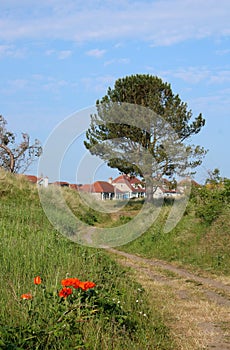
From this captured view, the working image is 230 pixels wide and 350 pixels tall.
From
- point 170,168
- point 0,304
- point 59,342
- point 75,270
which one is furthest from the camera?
point 170,168

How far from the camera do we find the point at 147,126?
2600 cm

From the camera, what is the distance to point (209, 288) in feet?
27.1

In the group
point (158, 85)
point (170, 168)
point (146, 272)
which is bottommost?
point (146, 272)

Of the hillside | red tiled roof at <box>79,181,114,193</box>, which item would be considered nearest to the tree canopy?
red tiled roof at <box>79,181,114,193</box>

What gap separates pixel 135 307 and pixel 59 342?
1958 millimetres

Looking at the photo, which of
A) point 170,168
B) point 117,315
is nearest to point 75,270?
point 117,315

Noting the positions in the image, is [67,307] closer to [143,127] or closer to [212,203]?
[212,203]

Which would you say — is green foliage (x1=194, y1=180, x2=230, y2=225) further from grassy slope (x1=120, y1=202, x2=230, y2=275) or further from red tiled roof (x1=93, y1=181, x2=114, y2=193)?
red tiled roof (x1=93, y1=181, x2=114, y2=193)

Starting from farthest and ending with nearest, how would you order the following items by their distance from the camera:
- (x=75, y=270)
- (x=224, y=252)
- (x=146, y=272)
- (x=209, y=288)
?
(x=224, y=252)
(x=146, y=272)
(x=209, y=288)
(x=75, y=270)

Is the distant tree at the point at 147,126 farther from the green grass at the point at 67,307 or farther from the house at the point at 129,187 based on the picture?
the green grass at the point at 67,307

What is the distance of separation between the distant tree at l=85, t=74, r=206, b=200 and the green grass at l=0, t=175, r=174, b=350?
19.6m

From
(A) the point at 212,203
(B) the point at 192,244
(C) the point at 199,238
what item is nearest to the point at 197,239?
(C) the point at 199,238

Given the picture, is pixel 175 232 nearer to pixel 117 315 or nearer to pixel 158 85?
pixel 117 315

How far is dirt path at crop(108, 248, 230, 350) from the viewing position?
5.18 metres
